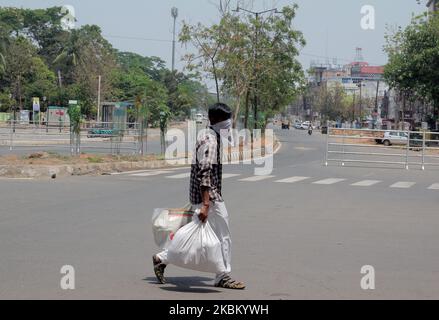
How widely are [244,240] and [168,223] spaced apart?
3.61 m

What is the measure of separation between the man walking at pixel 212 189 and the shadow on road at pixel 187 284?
152 mm

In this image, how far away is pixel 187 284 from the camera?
8.28 metres

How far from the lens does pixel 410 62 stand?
205 feet

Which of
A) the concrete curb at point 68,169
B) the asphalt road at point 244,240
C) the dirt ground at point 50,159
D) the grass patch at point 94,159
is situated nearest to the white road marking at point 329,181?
the asphalt road at point 244,240

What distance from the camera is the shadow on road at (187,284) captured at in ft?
26.1

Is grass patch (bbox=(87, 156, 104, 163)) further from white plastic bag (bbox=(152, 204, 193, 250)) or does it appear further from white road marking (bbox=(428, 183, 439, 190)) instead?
white plastic bag (bbox=(152, 204, 193, 250))

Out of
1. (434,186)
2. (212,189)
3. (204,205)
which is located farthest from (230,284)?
(434,186)

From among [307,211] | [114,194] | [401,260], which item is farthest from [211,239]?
[114,194]

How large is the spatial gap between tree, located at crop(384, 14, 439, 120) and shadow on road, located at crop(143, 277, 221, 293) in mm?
56151

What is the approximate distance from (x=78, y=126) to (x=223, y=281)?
74.8ft

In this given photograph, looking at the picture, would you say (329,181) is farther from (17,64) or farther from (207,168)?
(17,64)

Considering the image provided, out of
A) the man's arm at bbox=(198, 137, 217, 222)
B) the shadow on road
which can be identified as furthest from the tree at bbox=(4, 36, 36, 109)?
the man's arm at bbox=(198, 137, 217, 222)

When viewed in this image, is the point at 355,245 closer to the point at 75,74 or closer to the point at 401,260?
the point at 401,260

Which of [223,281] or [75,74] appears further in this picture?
[75,74]
